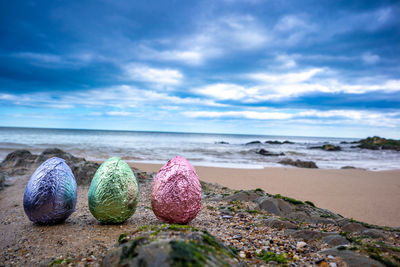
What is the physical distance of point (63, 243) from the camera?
130 inches

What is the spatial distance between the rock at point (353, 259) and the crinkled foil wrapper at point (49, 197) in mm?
4040

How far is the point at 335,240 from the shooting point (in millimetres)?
3504

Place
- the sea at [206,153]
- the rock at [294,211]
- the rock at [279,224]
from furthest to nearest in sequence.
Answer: the sea at [206,153] → the rock at [294,211] → the rock at [279,224]

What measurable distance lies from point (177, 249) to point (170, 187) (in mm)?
2072

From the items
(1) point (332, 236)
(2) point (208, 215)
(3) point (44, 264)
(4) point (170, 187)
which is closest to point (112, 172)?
(4) point (170, 187)

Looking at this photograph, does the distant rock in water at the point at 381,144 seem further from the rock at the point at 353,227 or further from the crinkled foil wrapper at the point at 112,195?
the crinkled foil wrapper at the point at 112,195

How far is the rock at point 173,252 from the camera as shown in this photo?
189 centimetres

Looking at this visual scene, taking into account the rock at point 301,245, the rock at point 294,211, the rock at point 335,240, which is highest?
the rock at point 335,240

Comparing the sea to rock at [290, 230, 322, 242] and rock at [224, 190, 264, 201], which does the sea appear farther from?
rock at [290, 230, 322, 242]

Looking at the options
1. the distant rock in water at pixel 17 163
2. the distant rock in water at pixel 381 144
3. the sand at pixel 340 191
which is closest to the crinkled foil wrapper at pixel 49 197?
the sand at pixel 340 191

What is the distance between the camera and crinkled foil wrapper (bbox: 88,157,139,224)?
3906 mm

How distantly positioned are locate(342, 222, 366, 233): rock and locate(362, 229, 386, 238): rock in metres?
0.16

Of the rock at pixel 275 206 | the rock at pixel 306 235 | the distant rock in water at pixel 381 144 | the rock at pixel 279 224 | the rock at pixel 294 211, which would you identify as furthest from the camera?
the distant rock in water at pixel 381 144

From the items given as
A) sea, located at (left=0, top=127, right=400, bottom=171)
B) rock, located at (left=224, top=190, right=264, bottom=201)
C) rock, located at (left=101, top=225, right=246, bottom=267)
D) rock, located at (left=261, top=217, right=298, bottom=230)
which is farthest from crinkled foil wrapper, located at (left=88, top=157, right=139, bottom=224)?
sea, located at (left=0, top=127, right=400, bottom=171)
